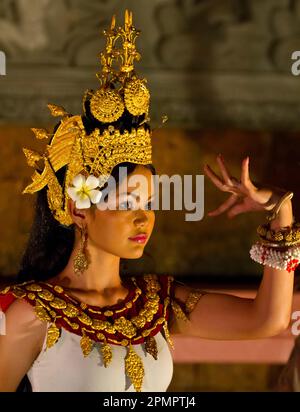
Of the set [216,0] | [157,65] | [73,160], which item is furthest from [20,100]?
[73,160]

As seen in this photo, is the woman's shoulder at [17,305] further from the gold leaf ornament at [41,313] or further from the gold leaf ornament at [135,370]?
the gold leaf ornament at [135,370]

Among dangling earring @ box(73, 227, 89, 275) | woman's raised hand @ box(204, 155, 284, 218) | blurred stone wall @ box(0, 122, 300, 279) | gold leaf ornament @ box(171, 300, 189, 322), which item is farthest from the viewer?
blurred stone wall @ box(0, 122, 300, 279)

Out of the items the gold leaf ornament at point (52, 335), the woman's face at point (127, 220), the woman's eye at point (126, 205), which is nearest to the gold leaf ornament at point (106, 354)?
the gold leaf ornament at point (52, 335)

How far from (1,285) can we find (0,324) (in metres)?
1.32

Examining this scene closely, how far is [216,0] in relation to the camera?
4113 mm

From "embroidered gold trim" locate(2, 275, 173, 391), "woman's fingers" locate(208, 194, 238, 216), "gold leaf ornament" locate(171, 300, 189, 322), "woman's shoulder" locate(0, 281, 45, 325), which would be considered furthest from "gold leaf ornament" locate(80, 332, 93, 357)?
"woman's fingers" locate(208, 194, 238, 216)

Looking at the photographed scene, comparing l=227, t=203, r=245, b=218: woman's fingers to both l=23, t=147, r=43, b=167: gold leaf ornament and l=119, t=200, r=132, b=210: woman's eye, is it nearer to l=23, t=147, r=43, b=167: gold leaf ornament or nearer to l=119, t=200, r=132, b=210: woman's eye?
l=119, t=200, r=132, b=210: woman's eye

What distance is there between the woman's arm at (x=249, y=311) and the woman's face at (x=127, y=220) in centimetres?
22

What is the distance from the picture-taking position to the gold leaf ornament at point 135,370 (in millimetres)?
2586

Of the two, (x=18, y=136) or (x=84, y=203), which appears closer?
(x=84, y=203)

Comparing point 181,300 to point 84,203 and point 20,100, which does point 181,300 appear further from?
point 20,100

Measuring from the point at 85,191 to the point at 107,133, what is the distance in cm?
14

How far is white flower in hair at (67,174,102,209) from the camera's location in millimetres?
2564

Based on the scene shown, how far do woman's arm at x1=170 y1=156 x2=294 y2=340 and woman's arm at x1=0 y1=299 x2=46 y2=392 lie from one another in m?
0.36
